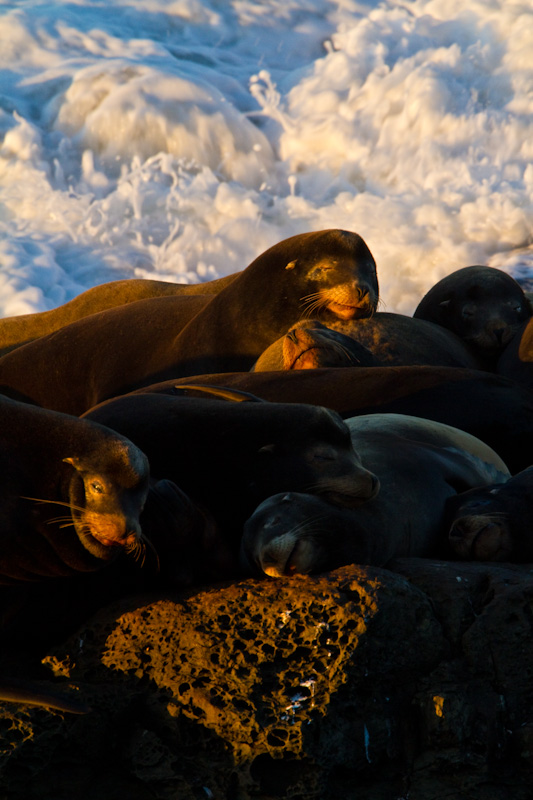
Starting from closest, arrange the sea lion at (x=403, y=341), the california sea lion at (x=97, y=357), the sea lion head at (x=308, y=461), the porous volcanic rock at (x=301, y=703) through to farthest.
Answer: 1. the porous volcanic rock at (x=301, y=703)
2. the sea lion head at (x=308, y=461)
3. the sea lion at (x=403, y=341)
4. the california sea lion at (x=97, y=357)

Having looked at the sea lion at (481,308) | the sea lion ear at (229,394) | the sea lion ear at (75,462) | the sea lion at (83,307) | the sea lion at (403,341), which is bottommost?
the sea lion at (83,307)

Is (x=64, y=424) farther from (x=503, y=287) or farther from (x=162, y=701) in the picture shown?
(x=503, y=287)

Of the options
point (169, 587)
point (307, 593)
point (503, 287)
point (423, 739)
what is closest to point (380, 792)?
point (423, 739)

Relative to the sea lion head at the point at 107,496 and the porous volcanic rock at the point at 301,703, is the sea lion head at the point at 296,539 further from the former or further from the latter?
the sea lion head at the point at 107,496

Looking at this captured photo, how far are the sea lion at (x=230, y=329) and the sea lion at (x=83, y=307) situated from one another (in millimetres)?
2061

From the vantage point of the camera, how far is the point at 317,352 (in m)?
5.46

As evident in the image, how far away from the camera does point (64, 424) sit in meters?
2.76

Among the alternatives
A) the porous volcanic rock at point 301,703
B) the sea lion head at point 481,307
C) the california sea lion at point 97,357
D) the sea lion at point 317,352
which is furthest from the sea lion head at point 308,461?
the sea lion head at point 481,307

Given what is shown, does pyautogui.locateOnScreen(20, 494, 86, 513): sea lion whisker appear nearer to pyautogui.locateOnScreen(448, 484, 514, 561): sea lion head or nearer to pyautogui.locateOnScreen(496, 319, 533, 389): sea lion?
pyautogui.locateOnScreen(448, 484, 514, 561): sea lion head

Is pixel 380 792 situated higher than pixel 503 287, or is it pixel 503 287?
pixel 380 792

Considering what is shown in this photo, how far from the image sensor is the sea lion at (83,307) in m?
9.45

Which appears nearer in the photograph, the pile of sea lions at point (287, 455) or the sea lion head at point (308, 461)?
the pile of sea lions at point (287, 455)

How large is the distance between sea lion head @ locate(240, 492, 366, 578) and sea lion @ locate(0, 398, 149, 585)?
1.37 feet

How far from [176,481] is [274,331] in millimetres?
3431
